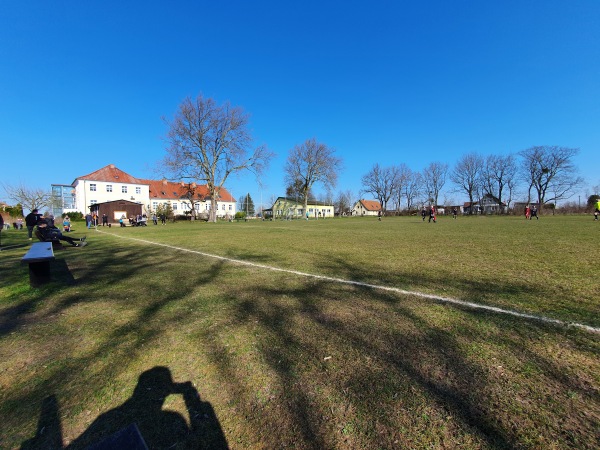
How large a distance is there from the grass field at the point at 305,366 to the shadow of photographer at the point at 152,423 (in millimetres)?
10

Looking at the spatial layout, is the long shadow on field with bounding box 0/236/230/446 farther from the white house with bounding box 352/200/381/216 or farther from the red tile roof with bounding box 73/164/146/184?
the white house with bounding box 352/200/381/216

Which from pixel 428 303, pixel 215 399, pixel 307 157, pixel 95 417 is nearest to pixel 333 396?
pixel 215 399

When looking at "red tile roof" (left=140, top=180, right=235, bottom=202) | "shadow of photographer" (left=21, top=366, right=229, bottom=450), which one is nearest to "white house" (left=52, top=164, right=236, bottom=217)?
"red tile roof" (left=140, top=180, right=235, bottom=202)

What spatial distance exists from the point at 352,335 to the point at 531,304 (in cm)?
273

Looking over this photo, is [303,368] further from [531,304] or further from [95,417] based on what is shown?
[531,304]

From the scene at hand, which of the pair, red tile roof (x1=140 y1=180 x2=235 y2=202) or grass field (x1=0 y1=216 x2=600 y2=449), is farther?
red tile roof (x1=140 y1=180 x2=235 y2=202)

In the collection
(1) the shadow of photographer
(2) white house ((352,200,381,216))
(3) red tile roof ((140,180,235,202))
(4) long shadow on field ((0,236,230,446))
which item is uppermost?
(3) red tile roof ((140,180,235,202))

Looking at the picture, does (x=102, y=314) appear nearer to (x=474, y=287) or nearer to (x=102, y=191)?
(x=474, y=287)

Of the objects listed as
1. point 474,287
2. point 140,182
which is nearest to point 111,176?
point 140,182

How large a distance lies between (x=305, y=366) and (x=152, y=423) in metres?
1.22

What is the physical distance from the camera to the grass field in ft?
5.98

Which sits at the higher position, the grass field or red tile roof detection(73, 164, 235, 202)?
red tile roof detection(73, 164, 235, 202)

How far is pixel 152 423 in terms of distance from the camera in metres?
1.93

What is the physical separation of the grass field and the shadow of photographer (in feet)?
0.03
